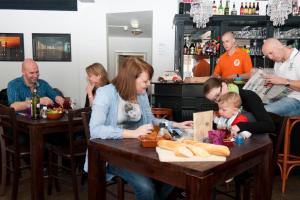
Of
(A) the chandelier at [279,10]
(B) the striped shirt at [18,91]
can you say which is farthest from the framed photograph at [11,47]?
(A) the chandelier at [279,10]

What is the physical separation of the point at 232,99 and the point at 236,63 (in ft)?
8.63

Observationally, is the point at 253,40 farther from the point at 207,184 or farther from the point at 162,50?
the point at 207,184

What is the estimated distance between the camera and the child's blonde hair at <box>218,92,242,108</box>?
7.12 feet

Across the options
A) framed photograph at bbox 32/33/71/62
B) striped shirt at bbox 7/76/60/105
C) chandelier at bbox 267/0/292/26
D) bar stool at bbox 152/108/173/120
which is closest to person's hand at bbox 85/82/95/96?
striped shirt at bbox 7/76/60/105

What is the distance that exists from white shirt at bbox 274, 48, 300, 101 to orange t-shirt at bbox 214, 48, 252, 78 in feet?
4.15

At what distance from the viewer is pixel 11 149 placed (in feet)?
9.62

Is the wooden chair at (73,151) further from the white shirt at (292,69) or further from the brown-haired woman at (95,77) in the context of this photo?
the white shirt at (292,69)

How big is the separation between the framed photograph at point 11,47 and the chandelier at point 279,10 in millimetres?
4754

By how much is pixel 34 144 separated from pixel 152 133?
1.32 m

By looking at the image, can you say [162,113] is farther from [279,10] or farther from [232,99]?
[279,10]

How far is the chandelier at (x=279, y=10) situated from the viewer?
5391 millimetres

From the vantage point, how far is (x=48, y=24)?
20.9 feet

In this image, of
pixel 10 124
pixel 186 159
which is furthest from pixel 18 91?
pixel 186 159

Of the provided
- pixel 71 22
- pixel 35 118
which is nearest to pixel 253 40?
pixel 71 22
